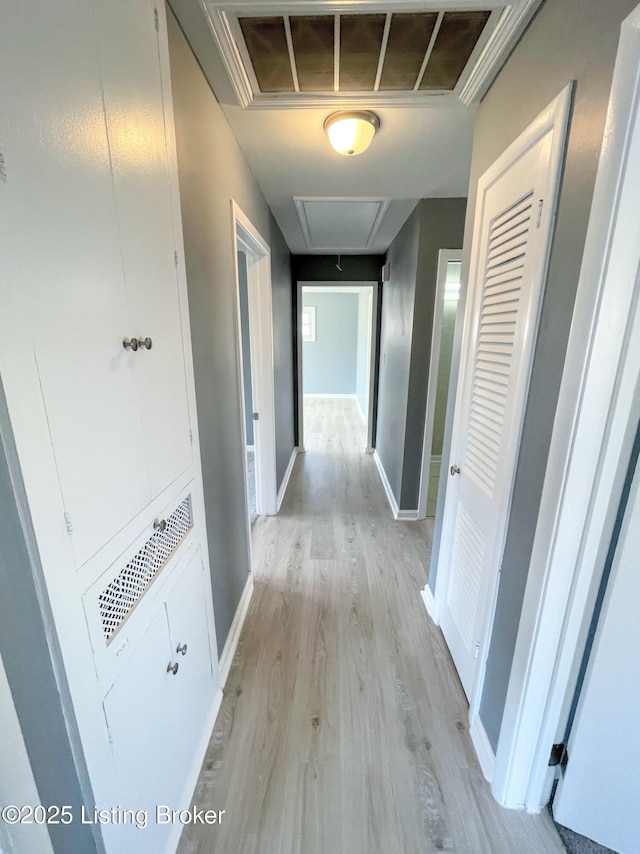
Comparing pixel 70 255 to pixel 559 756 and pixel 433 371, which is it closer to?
pixel 559 756

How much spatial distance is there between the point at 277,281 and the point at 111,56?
7.67 feet

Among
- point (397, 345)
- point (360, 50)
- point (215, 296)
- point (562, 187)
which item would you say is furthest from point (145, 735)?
point (397, 345)

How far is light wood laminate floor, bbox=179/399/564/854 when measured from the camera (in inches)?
42.3

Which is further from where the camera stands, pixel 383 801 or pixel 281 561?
pixel 281 561

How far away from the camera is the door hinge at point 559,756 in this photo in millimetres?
1076

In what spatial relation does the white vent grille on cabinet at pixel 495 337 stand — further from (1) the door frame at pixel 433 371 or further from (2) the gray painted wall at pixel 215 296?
(1) the door frame at pixel 433 371

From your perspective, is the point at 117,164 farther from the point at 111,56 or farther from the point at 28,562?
the point at 28,562

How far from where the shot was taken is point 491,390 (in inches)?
50.3

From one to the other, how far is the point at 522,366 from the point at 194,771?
1713 millimetres

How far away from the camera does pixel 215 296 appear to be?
143 cm

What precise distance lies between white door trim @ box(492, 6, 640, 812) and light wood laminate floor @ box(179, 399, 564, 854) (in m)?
0.27

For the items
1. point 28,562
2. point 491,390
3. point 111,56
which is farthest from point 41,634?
point 491,390

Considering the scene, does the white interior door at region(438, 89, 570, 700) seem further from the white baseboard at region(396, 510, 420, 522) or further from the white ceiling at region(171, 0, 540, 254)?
the white baseboard at region(396, 510, 420, 522)

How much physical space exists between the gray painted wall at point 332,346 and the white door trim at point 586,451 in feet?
21.7
